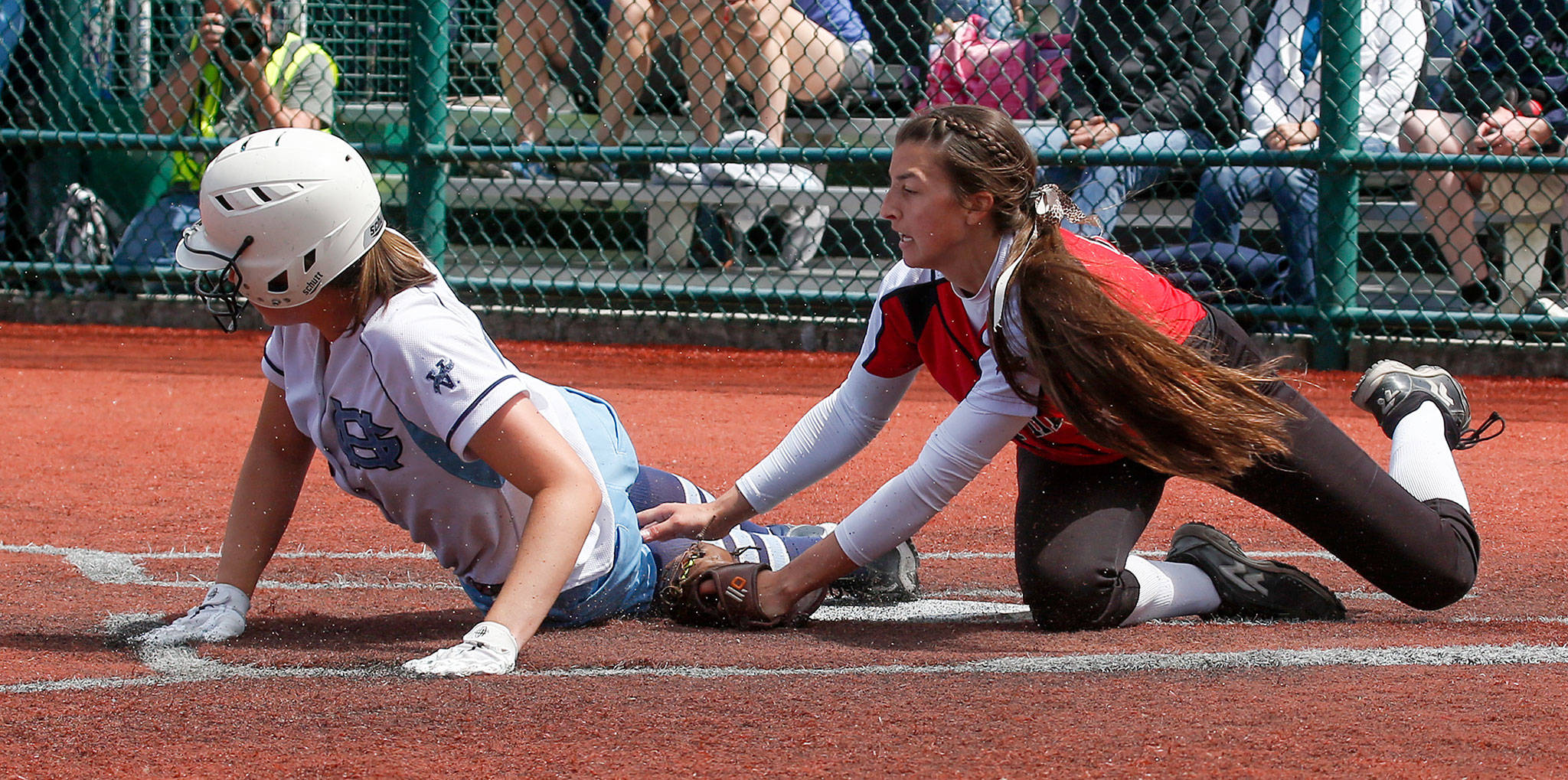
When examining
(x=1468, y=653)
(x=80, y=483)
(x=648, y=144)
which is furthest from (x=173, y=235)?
(x=1468, y=653)

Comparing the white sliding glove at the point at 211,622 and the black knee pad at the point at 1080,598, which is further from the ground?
the black knee pad at the point at 1080,598

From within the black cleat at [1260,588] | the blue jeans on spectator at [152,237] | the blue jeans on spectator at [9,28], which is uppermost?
the black cleat at [1260,588]

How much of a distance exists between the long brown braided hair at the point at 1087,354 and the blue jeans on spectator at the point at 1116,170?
3.76 meters

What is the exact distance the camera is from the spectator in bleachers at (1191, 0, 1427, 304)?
6.49 m

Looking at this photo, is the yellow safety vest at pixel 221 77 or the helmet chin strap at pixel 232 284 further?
the yellow safety vest at pixel 221 77

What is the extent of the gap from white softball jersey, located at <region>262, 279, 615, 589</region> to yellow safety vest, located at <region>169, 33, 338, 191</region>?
16.7 ft

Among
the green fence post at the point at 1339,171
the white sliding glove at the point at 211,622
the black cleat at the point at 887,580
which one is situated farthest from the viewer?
the green fence post at the point at 1339,171

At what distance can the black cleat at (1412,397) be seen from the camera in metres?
3.65

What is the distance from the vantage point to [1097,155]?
649cm

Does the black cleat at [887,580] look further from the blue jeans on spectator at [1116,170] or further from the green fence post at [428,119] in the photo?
the green fence post at [428,119]

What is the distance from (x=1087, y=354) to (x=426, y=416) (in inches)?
44.8

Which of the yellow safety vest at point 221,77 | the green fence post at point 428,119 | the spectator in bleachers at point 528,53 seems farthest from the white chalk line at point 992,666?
the yellow safety vest at point 221,77

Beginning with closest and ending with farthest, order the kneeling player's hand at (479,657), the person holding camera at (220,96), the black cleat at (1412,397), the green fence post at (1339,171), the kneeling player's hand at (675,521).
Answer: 1. the kneeling player's hand at (479,657)
2. the kneeling player's hand at (675,521)
3. the black cleat at (1412,397)
4. the green fence post at (1339,171)
5. the person holding camera at (220,96)

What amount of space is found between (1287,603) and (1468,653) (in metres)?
0.47
